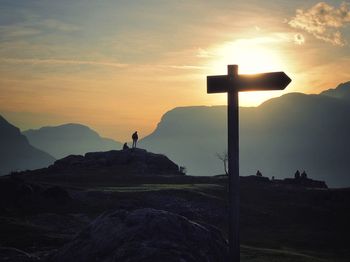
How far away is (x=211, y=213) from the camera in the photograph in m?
50.8

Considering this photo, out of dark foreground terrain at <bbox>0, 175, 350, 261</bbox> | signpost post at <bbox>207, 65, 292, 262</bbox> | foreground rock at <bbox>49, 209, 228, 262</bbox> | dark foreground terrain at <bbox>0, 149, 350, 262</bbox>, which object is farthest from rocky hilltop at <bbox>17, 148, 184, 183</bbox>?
signpost post at <bbox>207, 65, 292, 262</bbox>

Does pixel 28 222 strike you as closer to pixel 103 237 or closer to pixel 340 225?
pixel 103 237

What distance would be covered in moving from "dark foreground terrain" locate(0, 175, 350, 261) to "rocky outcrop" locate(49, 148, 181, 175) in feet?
43.4

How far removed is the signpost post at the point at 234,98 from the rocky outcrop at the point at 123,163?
67.1 m

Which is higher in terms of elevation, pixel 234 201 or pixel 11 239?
pixel 234 201

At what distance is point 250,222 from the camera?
51531 mm

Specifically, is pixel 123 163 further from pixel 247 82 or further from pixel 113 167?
pixel 247 82

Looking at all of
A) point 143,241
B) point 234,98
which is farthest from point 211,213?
point 234,98

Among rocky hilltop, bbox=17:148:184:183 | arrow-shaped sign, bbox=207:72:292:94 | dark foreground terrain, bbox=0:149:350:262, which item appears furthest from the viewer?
rocky hilltop, bbox=17:148:184:183

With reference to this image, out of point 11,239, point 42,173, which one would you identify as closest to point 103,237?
point 11,239

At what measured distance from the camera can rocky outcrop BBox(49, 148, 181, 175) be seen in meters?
80.0

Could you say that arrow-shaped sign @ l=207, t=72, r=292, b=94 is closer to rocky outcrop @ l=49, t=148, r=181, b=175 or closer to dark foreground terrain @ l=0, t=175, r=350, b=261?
dark foreground terrain @ l=0, t=175, r=350, b=261

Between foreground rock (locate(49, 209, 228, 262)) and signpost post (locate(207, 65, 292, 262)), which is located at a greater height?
signpost post (locate(207, 65, 292, 262))

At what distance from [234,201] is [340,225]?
49.4m
